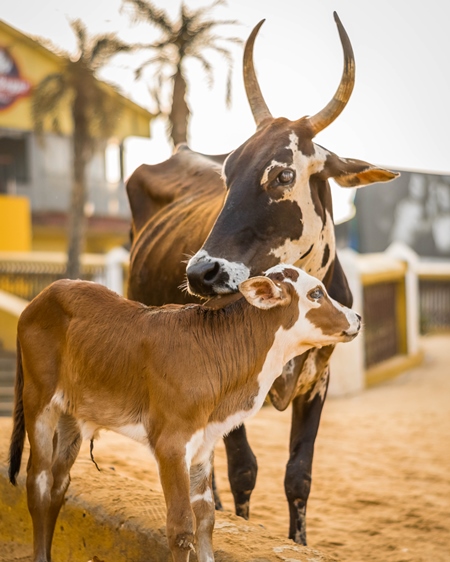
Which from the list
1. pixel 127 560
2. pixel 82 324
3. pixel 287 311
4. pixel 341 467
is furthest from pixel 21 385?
pixel 341 467

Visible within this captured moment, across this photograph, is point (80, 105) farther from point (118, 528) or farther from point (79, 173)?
point (118, 528)

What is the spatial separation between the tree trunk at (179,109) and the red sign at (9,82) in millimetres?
10343

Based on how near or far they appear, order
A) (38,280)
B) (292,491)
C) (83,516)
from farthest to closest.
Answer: (38,280)
(292,491)
(83,516)

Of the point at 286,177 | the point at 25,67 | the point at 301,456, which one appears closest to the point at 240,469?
the point at 301,456

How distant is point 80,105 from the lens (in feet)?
62.4

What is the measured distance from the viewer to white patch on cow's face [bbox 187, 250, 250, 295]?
3795mm

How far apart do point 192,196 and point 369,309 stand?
311 inches

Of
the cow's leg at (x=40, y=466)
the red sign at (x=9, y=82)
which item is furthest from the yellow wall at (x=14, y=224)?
the cow's leg at (x=40, y=466)

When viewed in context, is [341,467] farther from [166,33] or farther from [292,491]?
[166,33]

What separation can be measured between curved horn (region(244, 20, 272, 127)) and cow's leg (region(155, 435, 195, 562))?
84.9 inches

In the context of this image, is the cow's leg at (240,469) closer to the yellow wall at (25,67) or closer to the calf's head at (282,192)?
the calf's head at (282,192)

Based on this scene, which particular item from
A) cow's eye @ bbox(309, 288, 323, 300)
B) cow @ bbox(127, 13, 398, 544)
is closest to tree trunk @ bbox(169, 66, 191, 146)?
cow @ bbox(127, 13, 398, 544)

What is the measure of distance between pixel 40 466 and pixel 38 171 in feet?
79.8

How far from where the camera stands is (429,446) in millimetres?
8828
